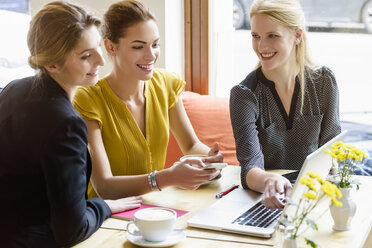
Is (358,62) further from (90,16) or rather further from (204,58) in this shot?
(90,16)

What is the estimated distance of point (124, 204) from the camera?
147 cm

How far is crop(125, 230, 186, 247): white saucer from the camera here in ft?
3.93

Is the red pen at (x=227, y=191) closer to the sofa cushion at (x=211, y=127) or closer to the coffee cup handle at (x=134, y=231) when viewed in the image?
the coffee cup handle at (x=134, y=231)

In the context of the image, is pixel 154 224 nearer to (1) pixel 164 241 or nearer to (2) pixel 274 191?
(1) pixel 164 241

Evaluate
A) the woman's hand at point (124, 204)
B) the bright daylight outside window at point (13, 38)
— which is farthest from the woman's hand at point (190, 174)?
the bright daylight outside window at point (13, 38)

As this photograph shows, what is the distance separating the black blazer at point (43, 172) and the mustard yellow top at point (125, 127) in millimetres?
542

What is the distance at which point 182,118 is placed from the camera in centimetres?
219

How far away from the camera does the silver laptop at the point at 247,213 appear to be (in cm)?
125

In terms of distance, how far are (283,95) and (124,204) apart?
0.82 meters

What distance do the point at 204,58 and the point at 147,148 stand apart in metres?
1.29

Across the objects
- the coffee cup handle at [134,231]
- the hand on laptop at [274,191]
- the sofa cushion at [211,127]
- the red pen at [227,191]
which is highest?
the hand on laptop at [274,191]

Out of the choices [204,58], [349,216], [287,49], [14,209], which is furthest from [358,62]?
[14,209]

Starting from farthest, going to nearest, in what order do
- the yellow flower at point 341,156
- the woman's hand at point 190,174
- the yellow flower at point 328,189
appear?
the woman's hand at point 190,174
the yellow flower at point 341,156
the yellow flower at point 328,189

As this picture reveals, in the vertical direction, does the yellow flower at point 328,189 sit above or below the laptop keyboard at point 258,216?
above
